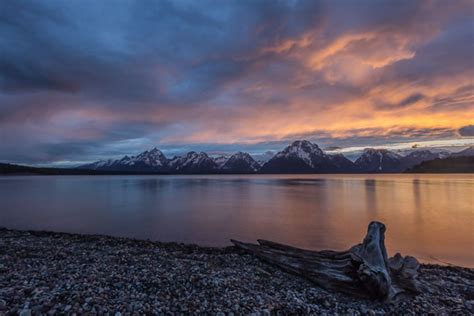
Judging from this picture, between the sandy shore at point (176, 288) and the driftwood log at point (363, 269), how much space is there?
33cm

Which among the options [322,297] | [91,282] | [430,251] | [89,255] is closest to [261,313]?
[322,297]

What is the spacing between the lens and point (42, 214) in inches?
1133

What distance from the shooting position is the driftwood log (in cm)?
757

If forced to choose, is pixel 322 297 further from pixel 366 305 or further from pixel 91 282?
pixel 91 282

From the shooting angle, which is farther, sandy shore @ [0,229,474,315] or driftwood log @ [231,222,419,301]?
driftwood log @ [231,222,419,301]

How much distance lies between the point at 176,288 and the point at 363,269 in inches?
222

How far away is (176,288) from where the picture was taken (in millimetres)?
7684

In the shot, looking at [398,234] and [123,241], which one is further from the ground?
[123,241]

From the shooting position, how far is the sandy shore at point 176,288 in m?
6.42

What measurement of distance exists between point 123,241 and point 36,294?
9.36 meters

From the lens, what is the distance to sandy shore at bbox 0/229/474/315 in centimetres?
642

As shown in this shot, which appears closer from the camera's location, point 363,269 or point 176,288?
point 176,288

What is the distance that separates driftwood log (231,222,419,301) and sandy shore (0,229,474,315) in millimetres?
325

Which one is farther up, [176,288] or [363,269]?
[363,269]
